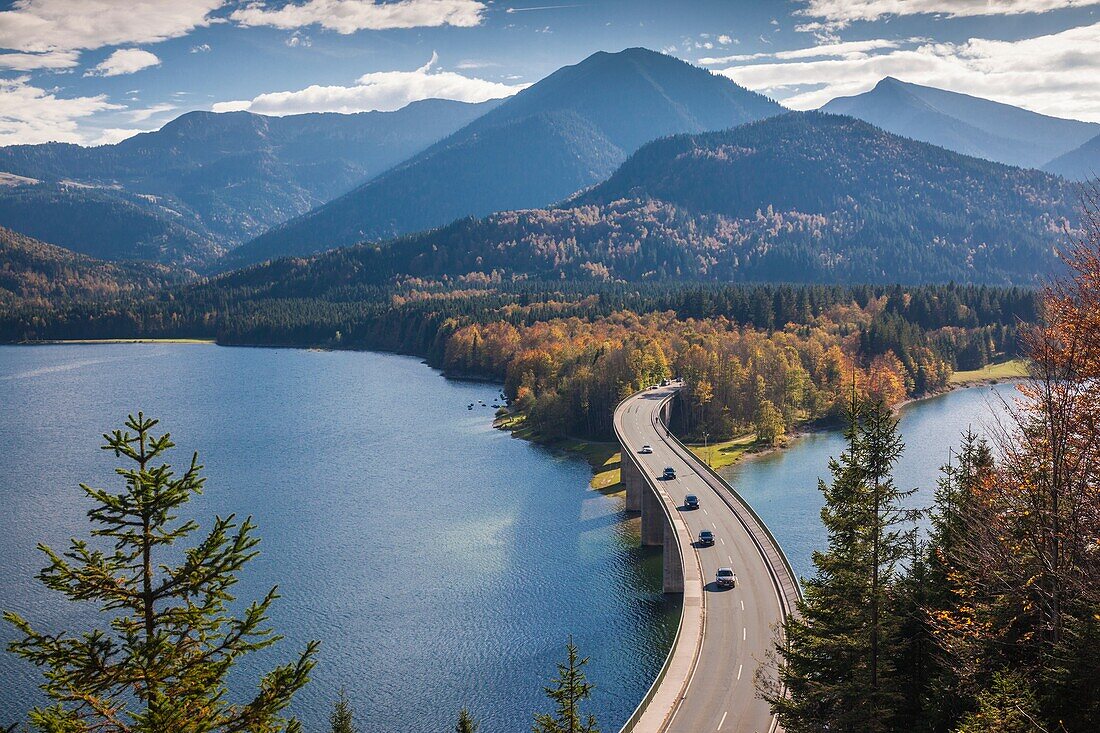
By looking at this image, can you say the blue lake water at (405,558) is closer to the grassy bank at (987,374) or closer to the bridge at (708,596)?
the bridge at (708,596)

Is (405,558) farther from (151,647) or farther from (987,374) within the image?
(987,374)

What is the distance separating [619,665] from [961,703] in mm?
35289

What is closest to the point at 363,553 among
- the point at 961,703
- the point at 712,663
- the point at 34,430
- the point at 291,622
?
the point at 291,622

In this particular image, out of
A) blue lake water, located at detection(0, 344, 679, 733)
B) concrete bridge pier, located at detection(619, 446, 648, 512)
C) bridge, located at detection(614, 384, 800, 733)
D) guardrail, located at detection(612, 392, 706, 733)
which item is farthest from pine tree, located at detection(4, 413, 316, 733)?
concrete bridge pier, located at detection(619, 446, 648, 512)

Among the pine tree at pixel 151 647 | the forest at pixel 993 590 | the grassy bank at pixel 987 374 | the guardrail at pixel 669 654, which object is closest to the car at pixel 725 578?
the guardrail at pixel 669 654

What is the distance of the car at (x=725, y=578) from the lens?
66000mm

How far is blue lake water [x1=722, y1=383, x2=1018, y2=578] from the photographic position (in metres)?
92.4

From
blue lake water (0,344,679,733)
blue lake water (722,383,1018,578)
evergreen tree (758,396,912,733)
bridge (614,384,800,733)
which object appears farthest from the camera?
blue lake water (722,383,1018,578)

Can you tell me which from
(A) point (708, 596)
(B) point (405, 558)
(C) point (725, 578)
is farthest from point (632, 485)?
(A) point (708, 596)

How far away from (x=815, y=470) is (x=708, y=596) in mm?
59729

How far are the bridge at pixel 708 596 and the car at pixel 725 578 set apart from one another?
467 mm

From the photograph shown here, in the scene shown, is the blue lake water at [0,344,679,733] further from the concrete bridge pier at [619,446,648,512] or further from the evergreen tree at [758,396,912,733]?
the evergreen tree at [758,396,912,733]

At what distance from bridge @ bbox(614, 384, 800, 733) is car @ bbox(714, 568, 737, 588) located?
1.53 ft

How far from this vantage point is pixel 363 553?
9350 centimetres
